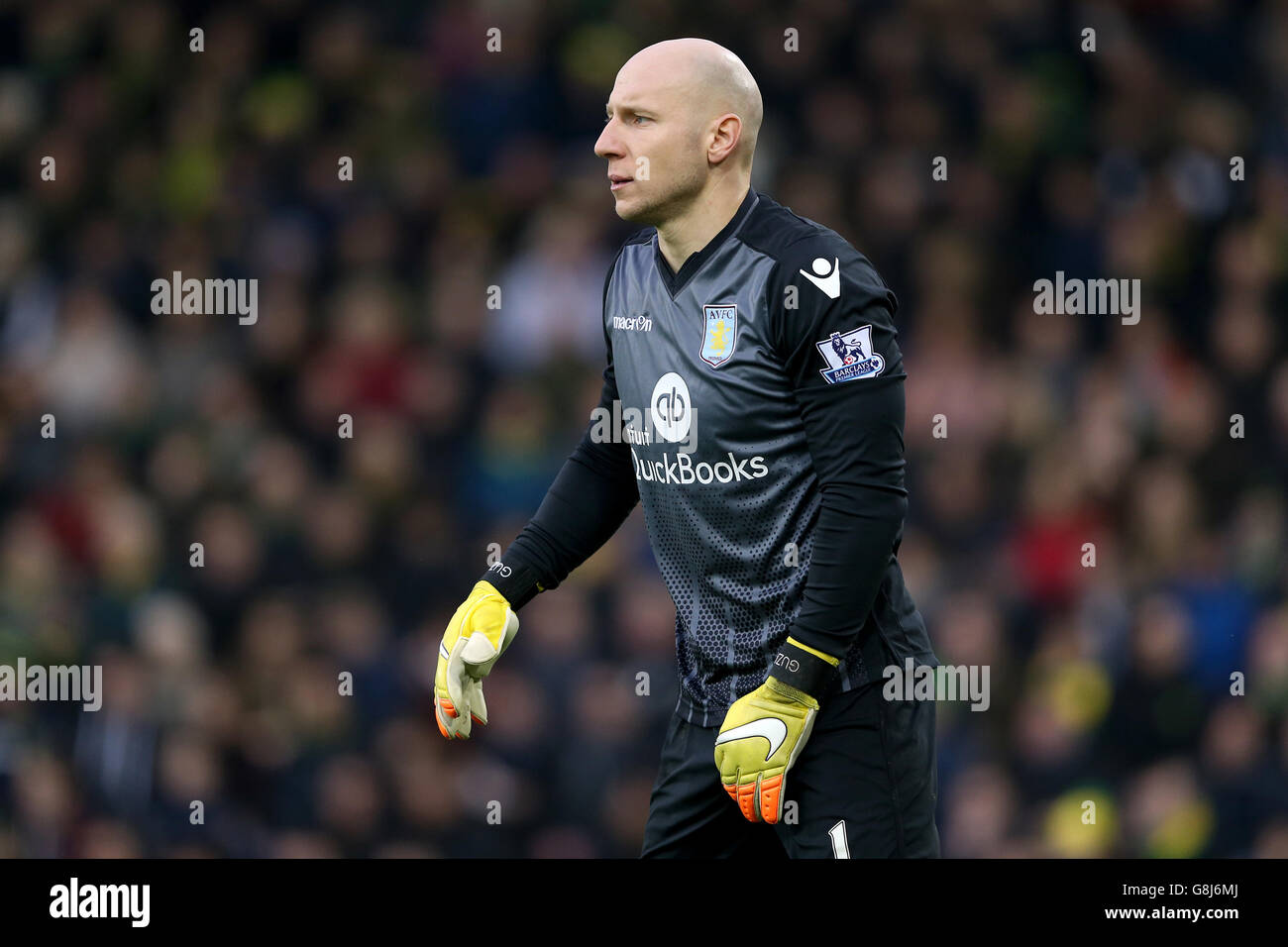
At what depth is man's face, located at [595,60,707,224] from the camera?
364 centimetres

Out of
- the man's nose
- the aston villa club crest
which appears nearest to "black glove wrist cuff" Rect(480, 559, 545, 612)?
the aston villa club crest

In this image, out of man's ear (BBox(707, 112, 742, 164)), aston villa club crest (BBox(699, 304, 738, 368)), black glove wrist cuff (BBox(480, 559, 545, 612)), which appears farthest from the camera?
black glove wrist cuff (BBox(480, 559, 545, 612))

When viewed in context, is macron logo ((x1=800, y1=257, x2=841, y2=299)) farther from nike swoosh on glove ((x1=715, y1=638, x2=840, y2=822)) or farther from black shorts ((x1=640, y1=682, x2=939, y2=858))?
black shorts ((x1=640, y1=682, x2=939, y2=858))

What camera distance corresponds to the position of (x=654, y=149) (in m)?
3.64

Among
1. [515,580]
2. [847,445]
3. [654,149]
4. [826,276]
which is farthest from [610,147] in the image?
→ [515,580]

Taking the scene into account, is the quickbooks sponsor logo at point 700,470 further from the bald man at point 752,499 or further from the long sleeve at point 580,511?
the long sleeve at point 580,511

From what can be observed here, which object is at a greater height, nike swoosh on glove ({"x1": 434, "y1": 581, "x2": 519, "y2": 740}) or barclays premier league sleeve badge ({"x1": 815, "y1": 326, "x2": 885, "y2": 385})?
barclays premier league sleeve badge ({"x1": 815, "y1": 326, "x2": 885, "y2": 385})

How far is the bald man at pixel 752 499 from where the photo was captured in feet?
11.2

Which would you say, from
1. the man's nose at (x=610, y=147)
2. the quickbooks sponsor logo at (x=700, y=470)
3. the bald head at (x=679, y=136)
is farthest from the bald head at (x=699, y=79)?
the quickbooks sponsor logo at (x=700, y=470)
